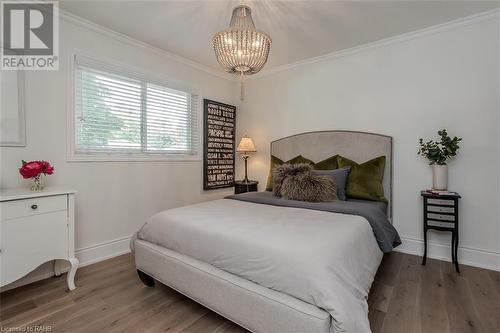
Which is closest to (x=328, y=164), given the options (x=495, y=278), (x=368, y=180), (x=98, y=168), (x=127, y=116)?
(x=368, y=180)

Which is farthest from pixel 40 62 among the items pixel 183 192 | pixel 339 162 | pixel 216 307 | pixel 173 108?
pixel 339 162

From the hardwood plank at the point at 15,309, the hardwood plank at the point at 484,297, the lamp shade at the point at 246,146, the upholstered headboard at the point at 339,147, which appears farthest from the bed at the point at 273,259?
the lamp shade at the point at 246,146

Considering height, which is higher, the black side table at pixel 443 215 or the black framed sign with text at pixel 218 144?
the black framed sign with text at pixel 218 144

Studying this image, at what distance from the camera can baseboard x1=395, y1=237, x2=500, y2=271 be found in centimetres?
249

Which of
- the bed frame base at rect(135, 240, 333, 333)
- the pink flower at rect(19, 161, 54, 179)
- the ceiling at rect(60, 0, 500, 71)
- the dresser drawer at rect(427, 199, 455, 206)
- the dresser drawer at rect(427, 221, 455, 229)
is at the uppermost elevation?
the ceiling at rect(60, 0, 500, 71)

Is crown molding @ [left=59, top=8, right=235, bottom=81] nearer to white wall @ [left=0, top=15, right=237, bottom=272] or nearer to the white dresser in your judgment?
white wall @ [left=0, top=15, right=237, bottom=272]

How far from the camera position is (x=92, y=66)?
267cm

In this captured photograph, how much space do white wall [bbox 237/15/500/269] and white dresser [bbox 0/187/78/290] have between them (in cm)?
285

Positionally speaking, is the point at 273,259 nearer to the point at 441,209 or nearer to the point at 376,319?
the point at 376,319

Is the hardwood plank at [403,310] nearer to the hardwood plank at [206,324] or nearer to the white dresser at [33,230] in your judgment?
the hardwood plank at [206,324]

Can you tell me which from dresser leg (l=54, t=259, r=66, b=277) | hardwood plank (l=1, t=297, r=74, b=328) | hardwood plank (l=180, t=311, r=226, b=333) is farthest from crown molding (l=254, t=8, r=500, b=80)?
hardwood plank (l=1, t=297, r=74, b=328)

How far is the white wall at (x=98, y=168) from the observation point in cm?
231

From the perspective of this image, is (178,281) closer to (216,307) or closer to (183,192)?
(216,307)

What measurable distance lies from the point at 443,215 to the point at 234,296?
7.50 ft
